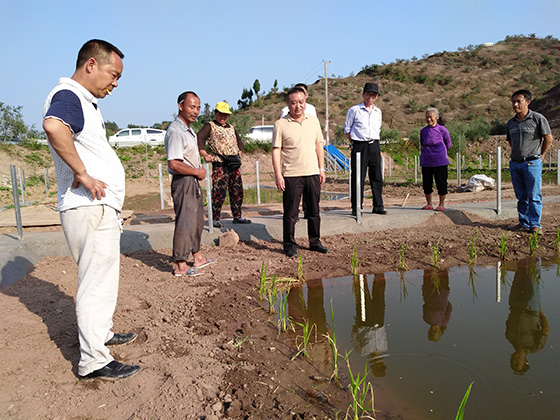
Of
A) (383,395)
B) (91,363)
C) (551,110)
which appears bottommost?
(383,395)

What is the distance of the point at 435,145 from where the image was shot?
6922mm

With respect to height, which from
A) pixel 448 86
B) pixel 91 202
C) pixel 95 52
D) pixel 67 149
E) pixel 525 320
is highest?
pixel 448 86

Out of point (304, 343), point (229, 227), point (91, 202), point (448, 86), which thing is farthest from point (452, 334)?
point (448, 86)

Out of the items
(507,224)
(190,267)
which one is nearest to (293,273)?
(190,267)

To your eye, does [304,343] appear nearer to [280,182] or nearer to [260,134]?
[280,182]

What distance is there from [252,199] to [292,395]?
9.74 metres

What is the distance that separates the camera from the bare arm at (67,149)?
2.22 m

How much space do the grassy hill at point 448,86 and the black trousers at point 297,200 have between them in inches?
1451

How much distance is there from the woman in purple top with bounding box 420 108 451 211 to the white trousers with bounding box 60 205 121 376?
5.47 m

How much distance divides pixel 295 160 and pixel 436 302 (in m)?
2.15

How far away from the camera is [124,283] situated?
409 centimetres

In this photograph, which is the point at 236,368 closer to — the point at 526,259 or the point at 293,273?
the point at 293,273

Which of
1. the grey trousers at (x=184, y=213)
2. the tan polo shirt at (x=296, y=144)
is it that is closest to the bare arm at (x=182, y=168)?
the grey trousers at (x=184, y=213)

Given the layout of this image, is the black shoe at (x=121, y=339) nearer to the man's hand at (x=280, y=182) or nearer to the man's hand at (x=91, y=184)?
the man's hand at (x=91, y=184)
